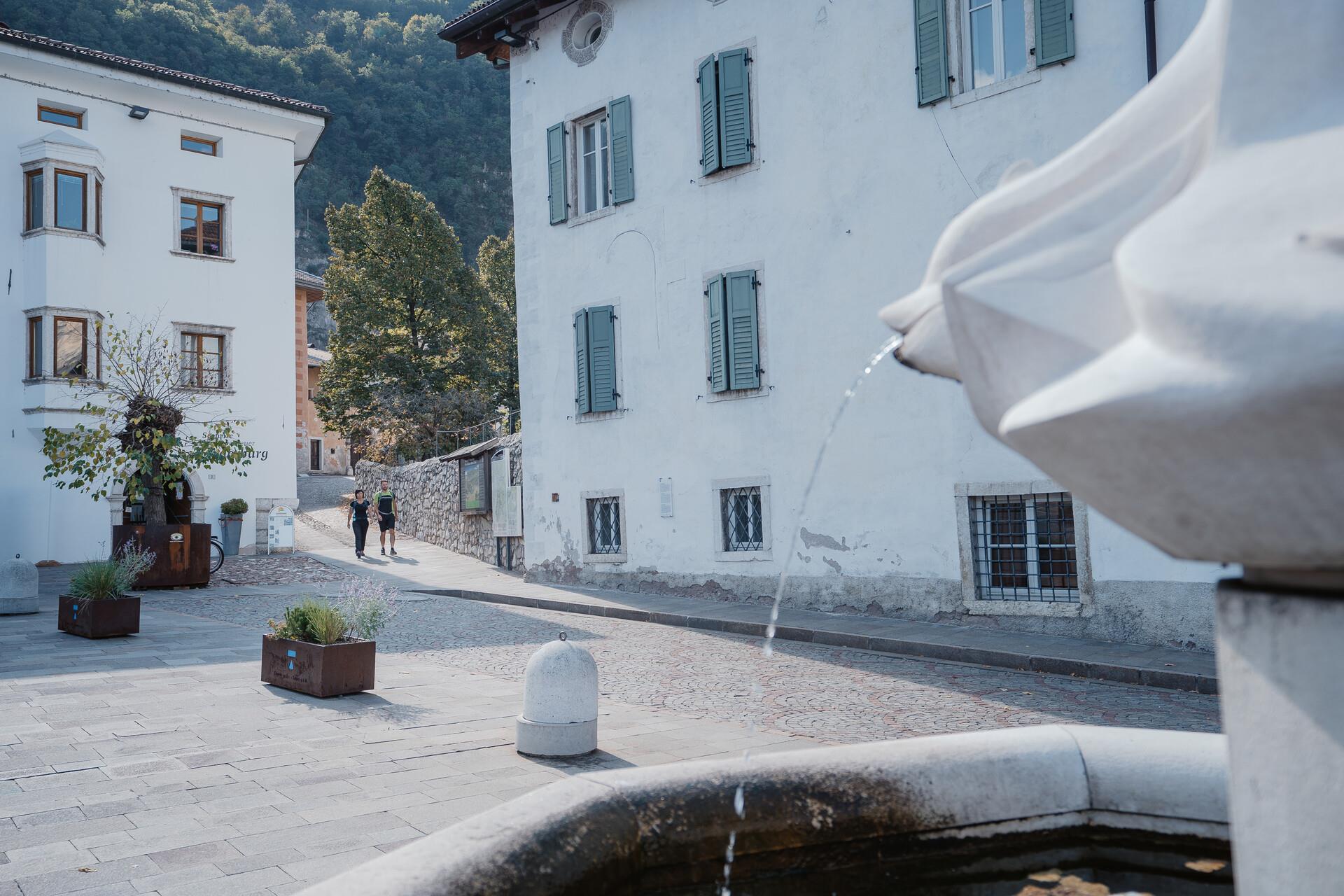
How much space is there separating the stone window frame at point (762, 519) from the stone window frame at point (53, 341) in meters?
15.6

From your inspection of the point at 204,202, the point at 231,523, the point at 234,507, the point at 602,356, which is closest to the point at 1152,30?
the point at 602,356

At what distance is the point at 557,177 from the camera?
687 inches

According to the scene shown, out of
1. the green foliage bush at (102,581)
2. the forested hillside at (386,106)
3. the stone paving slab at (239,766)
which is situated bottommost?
the stone paving slab at (239,766)

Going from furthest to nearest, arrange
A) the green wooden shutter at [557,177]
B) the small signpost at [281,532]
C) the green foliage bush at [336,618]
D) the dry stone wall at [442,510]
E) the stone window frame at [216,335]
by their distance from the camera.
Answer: the stone window frame at [216,335], the small signpost at [281,532], the dry stone wall at [442,510], the green wooden shutter at [557,177], the green foliage bush at [336,618]

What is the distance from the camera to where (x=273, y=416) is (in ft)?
89.1

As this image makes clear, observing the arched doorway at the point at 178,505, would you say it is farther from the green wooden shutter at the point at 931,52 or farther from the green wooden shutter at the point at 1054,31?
the green wooden shutter at the point at 1054,31

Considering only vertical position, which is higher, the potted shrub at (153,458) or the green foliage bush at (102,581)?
the potted shrub at (153,458)

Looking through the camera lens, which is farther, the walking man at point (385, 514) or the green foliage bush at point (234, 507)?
the green foliage bush at point (234, 507)

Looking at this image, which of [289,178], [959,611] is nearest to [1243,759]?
[959,611]

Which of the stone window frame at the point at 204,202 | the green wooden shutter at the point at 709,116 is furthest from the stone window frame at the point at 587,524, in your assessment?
the stone window frame at the point at 204,202

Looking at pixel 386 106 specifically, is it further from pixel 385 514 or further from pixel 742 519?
pixel 742 519

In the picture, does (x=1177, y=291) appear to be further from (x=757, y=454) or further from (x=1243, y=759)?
(x=757, y=454)

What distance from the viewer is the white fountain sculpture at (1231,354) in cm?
172

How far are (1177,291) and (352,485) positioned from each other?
3872 centimetres
